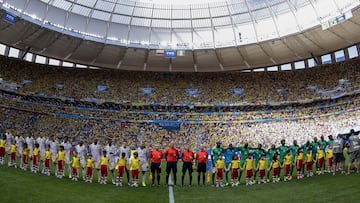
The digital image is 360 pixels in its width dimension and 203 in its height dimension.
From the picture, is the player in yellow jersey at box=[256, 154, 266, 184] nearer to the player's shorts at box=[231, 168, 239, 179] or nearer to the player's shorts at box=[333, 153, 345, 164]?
the player's shorts at box=[231, 168, 239, 179]

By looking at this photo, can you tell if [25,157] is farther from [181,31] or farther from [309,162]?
[181,31]

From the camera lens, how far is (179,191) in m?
13.3

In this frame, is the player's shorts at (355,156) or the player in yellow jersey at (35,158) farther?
the player in yellow jersey at (35,158)

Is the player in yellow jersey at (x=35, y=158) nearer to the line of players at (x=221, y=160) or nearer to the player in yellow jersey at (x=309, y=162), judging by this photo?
the line of players at (x=221, y=160)

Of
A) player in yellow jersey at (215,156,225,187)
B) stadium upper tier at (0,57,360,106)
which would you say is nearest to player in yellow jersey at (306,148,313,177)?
player in yellow jersey at (215,156,225,187)

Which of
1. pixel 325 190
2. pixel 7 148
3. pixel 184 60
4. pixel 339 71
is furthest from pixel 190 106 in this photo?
pixel 325 190

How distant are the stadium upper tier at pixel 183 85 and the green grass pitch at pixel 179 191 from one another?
2539 cm

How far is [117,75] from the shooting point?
147ft

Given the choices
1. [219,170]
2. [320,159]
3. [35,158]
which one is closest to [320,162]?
[320,159]

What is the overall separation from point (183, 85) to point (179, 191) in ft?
105

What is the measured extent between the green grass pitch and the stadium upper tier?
2539 cm

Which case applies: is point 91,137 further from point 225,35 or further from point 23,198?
point 23,198

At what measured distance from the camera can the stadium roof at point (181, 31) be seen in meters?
33.8

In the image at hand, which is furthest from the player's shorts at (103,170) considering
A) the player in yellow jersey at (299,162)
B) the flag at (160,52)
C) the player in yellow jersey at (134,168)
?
the flag at (160,52)
